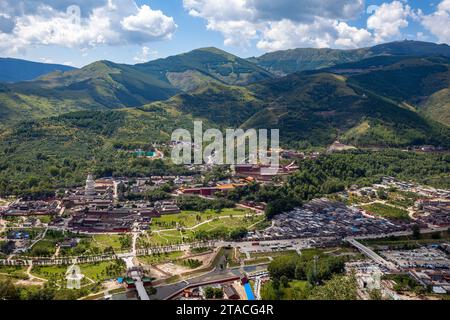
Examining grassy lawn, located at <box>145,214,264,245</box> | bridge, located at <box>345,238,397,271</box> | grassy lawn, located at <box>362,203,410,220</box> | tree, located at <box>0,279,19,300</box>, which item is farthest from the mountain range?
tree, located at <box>0,279,19,300</box>

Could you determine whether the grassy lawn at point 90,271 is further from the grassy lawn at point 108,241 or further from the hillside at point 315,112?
the hillside at point 315,112

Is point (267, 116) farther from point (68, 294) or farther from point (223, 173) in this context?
point (68, 294)

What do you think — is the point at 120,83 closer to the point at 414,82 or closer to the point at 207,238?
the point at 414,82

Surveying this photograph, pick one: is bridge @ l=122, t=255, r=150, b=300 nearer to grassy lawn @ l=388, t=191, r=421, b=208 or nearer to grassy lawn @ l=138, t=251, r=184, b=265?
grassy lawn @ l=138, t=251, r=184, b=265

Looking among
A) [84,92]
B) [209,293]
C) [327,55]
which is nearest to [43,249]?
[209,293]
